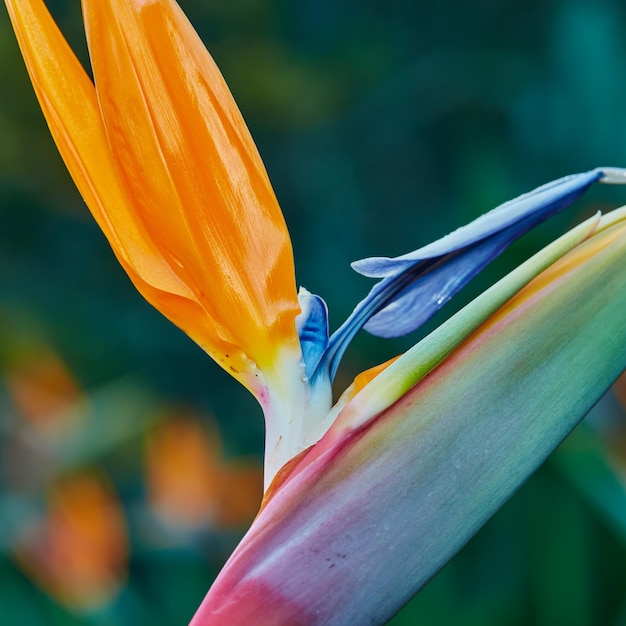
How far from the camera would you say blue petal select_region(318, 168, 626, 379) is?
58 cm

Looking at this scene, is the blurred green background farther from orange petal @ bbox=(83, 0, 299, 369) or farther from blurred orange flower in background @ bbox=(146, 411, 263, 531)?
orange petal @ bbox=(83, 0, 299, 369)

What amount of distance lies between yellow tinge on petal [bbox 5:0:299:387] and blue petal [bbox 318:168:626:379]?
65 millimetres

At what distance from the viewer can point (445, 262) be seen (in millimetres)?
599

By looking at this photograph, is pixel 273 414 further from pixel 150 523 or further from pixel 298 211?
pixel 298 211

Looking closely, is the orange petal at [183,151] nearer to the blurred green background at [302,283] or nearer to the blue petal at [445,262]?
the blue petal at [445,262]

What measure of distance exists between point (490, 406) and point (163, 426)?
1385 millimetres

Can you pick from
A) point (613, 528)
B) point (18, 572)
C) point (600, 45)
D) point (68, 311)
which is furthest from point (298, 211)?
point (613, 528)

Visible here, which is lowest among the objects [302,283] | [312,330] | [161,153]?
[302,283]

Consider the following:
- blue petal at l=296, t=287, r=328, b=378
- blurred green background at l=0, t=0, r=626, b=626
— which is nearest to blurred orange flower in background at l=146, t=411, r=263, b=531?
blurred green background at l=0, t=0, r=626, b=626

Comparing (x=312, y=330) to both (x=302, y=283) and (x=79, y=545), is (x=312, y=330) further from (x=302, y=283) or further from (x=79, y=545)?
(x=302, y=283)

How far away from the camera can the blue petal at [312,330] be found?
2.02 ft

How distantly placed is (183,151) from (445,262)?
176 mm

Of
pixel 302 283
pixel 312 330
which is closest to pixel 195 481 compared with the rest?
pixel 302 283

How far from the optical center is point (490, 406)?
0.53 meters
